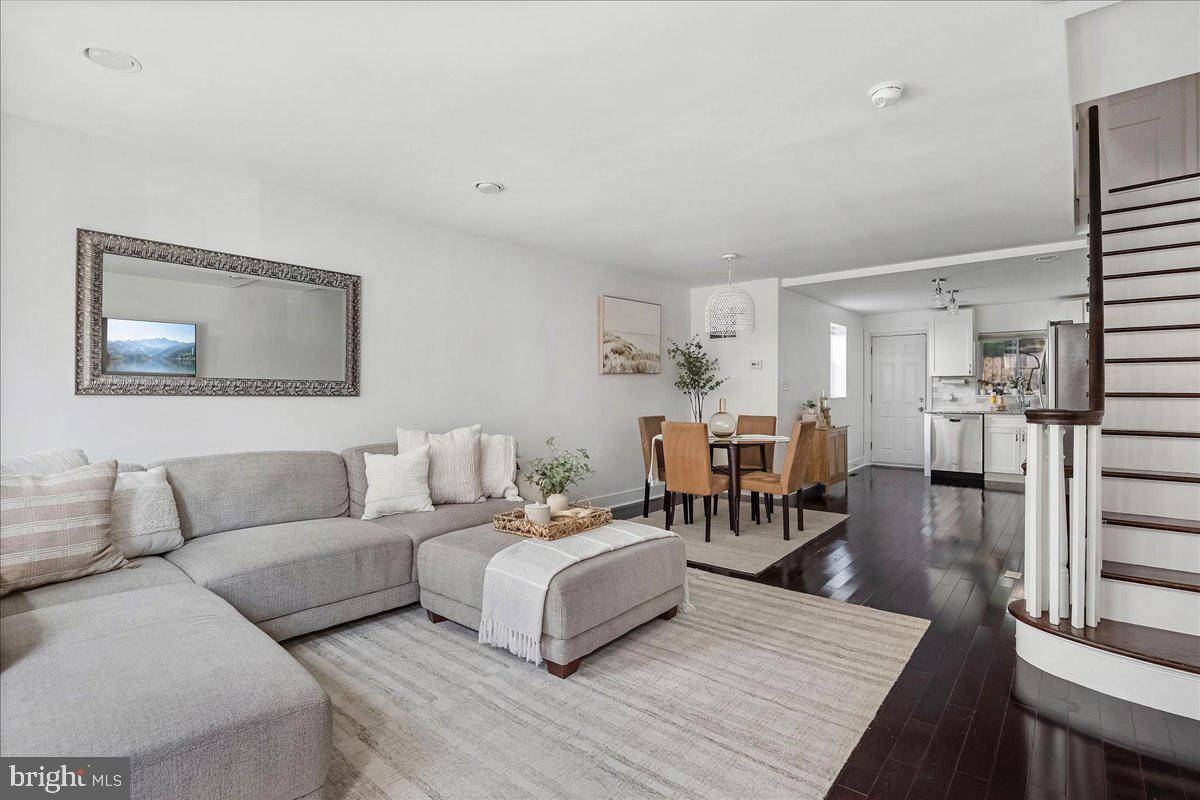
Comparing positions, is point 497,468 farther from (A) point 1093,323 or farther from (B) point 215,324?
(A) point 1093,323

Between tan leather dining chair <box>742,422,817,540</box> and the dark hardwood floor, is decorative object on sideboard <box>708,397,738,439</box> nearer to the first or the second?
tan leather dining chair <box>742,422,817,540</box>

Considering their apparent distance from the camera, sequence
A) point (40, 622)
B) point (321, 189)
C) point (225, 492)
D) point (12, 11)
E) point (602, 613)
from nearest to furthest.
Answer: point (40, 622), point (12, 11), point (602, 613), point (225, 492), point (321, 189)

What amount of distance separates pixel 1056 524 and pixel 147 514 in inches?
145

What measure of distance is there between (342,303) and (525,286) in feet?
5.16

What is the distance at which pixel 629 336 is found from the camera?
5.71m

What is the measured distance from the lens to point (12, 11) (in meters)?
1.15

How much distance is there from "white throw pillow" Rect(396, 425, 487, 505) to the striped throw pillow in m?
1.97

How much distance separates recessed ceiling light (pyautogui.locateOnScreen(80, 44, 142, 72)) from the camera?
1.99 m

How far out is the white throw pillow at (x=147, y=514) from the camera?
87.8 inches

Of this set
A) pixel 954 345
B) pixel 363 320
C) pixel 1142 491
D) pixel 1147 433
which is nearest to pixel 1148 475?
pixel 1142 491

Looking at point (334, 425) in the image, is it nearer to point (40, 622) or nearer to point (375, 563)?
point (375, 563)

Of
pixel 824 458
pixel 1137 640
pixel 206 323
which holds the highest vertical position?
pixel 206 323

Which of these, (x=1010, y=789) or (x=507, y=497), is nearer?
(x=1010, y=789)

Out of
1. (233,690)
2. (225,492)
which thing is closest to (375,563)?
(225,492)
